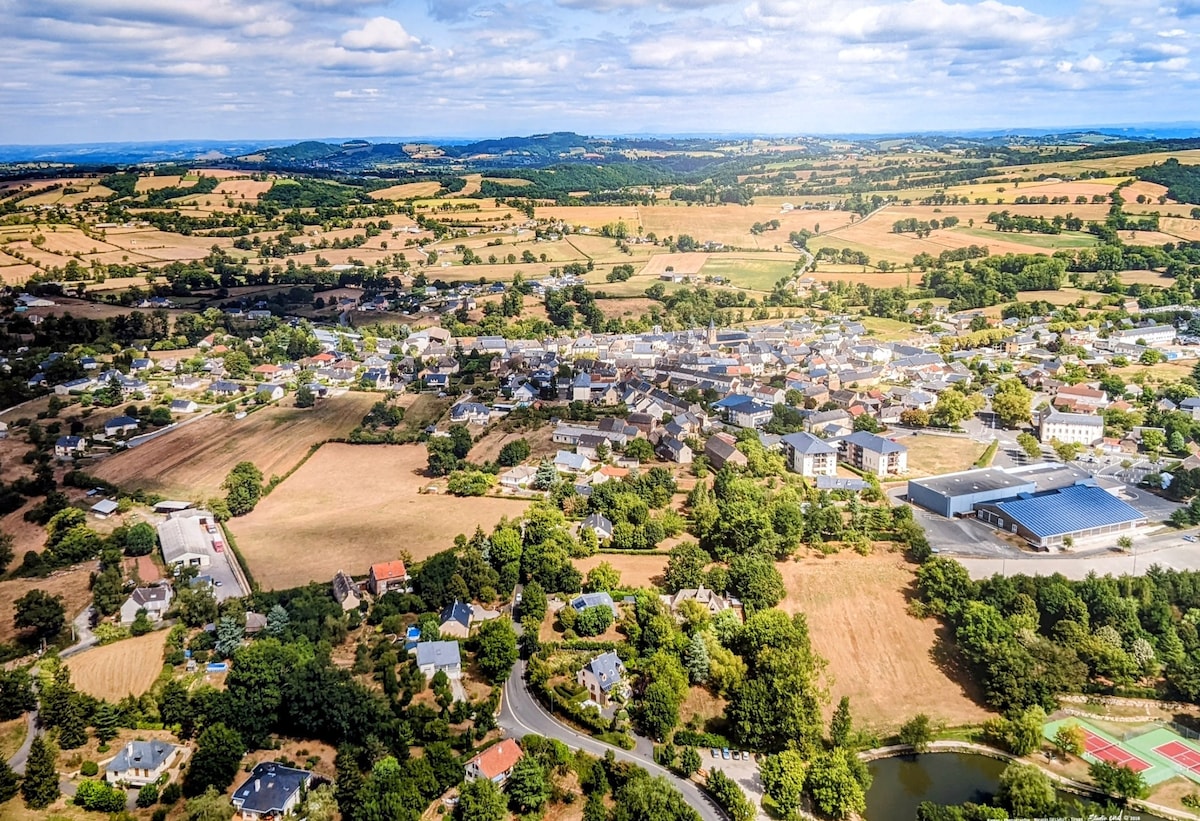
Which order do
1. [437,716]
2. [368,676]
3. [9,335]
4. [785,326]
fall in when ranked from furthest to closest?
[785,326], [9,335], [368,676], [437,716]

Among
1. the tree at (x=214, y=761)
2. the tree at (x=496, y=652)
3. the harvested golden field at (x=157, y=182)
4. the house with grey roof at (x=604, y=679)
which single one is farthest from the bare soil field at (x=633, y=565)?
the harvested golden field at (x=157, y=182)

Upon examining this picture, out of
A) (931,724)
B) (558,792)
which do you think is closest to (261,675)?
(558,792)

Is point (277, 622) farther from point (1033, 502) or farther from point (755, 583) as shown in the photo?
point (1033, 502)

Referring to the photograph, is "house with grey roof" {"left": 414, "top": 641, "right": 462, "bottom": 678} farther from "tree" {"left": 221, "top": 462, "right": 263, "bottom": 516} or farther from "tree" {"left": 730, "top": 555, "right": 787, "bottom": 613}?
"tree" {"left": 221, "top": 462, "right": 263, "bottom": 516}

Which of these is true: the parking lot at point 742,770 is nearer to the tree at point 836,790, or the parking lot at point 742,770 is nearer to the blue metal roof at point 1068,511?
the tree at point 836,790

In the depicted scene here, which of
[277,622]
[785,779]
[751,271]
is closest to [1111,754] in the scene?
[785,779]

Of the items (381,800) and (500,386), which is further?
(500,386)

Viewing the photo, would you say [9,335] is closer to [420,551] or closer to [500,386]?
[500,386]
